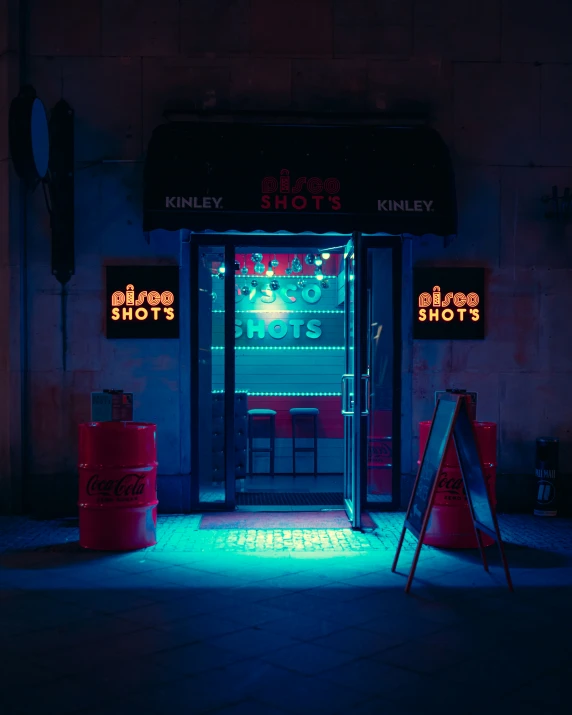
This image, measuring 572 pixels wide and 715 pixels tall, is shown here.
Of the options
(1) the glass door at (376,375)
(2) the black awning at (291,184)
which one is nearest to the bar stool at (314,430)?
(1) the glass door at (376,375)

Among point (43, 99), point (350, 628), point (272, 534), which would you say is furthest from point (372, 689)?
point (43, 99)

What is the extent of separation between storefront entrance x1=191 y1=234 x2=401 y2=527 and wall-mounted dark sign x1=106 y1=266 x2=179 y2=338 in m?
0.30

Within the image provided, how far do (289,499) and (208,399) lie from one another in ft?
5.37

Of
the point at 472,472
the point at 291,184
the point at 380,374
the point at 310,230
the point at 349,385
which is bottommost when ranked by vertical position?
the point at 472,472

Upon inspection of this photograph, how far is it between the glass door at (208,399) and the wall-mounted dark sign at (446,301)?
84.5 inches

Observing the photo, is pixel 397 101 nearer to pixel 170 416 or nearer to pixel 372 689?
pixel 170 416

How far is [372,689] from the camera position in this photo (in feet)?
13.1

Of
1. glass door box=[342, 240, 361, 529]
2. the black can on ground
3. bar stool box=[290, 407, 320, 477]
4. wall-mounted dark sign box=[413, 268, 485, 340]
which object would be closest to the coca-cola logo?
glass door box=[342, 240, 361, 529]

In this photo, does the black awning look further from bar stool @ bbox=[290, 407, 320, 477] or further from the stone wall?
bar stool @ bbox=[290, 407, 320, 477]

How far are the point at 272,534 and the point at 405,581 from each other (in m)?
2.04

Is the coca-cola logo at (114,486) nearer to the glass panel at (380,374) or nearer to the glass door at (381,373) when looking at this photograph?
the glass door at (381,373)

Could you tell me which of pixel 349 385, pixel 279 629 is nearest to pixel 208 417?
pixel 349 385

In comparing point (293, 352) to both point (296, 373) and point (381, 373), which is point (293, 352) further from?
point (381, 373)

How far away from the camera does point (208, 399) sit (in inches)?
394
